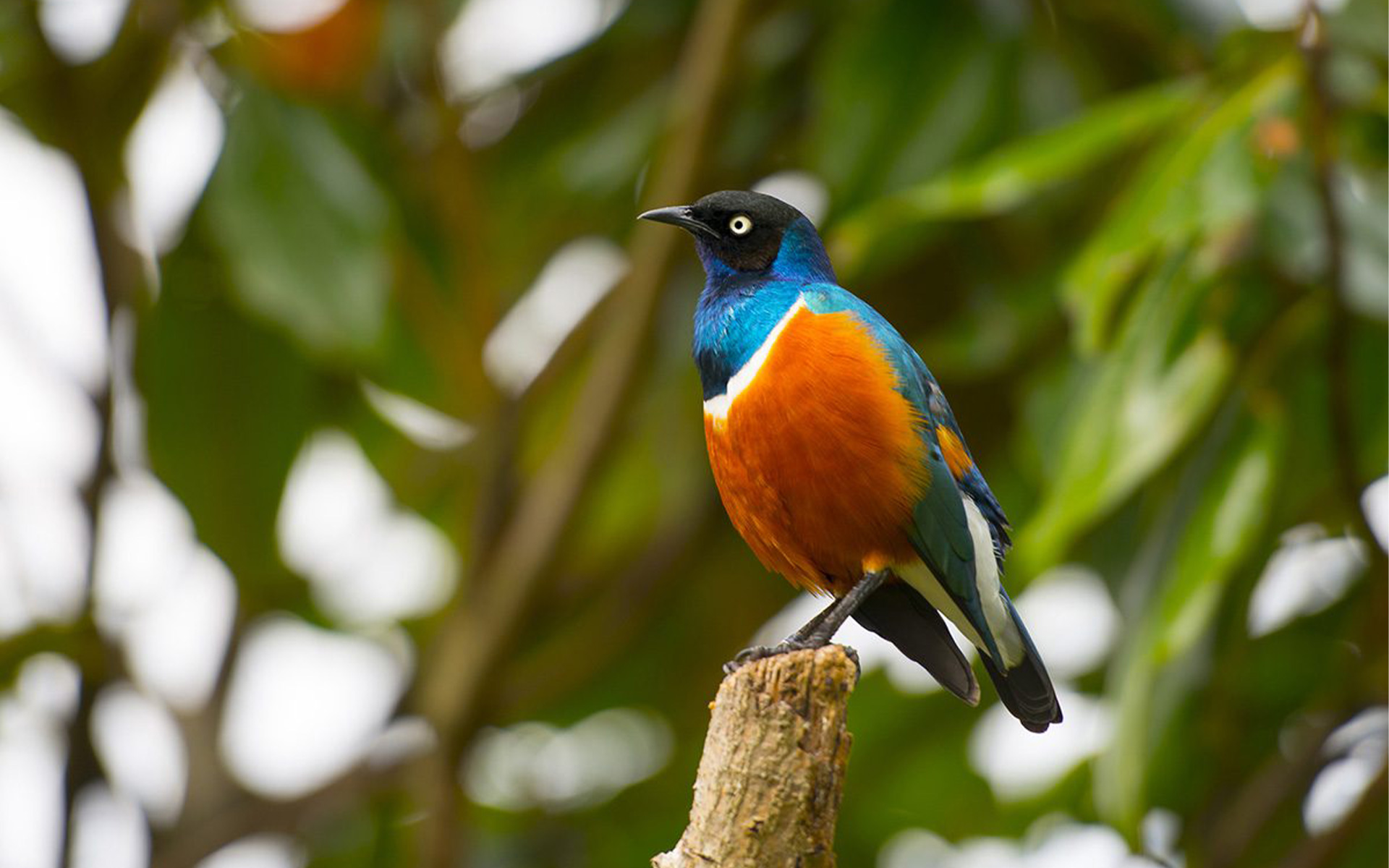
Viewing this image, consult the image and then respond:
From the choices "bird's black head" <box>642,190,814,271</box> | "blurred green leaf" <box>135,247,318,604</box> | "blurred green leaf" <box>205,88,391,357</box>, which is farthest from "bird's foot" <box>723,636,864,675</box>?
"blurred green leaf" <box>135,247,318,604</box>

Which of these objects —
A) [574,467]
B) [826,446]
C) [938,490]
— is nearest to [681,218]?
[826,446]

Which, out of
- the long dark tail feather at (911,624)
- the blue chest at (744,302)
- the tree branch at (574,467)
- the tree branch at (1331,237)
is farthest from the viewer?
the tree branch at (574,467)

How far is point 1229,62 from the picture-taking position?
4.58 m

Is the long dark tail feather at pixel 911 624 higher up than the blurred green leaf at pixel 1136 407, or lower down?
lower down

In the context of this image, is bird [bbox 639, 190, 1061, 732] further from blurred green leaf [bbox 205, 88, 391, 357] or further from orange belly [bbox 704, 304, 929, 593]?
blurred green leaf [bbox 205, 88, 391, 357]

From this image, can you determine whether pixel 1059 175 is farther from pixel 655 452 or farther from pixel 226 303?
pixel 226 303

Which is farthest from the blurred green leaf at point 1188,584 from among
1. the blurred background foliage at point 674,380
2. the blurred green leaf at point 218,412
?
the blurred green leaf at point 218,412

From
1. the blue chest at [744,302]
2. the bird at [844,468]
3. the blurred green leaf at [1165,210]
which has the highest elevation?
the blurred green leaf at [1165,210]

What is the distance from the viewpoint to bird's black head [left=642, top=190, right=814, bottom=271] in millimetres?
3629

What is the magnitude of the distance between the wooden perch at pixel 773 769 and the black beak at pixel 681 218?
1.16 m

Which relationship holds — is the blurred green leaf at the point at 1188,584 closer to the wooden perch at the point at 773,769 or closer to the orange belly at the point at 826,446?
the orange belly at the point at 826,446

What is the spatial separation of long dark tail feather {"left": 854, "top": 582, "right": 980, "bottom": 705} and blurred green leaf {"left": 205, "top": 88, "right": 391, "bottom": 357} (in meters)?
1.89

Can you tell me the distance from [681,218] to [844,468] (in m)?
0.69

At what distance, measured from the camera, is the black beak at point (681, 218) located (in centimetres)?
360
